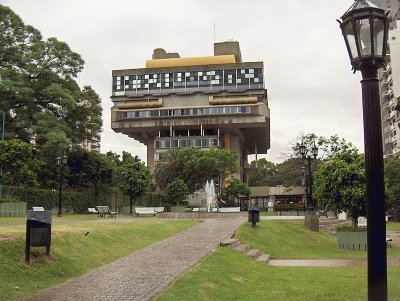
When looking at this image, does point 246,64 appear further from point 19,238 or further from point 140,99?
point 19,238

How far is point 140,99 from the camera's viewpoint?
89250 mm

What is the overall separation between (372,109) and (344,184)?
→ 1490 cm

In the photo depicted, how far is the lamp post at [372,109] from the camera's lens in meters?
4.84

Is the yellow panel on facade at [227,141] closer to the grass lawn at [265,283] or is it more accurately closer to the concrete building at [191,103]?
the concrete building at [191,103]

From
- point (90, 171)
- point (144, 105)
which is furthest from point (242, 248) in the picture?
point (144, 105)

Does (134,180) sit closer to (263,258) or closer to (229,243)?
(229,243)

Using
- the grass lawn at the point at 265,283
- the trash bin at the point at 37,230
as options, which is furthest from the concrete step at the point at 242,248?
the trash bin at the point at 37,230

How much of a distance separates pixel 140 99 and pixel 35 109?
46.0 m

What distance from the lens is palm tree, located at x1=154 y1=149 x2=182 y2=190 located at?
196 feet

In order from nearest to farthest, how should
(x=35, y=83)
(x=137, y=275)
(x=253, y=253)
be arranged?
(x=137, y=275) → (x=253, y=253) → (x=35, y=83)

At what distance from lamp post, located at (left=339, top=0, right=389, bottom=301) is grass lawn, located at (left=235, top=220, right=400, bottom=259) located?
38.0 feet

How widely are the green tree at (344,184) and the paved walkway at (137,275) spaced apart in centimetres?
622

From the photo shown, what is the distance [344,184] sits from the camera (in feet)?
63.1

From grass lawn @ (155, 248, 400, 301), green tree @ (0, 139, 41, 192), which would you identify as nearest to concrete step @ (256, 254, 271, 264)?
grass lawn @ (155, 248, 400, 301)
